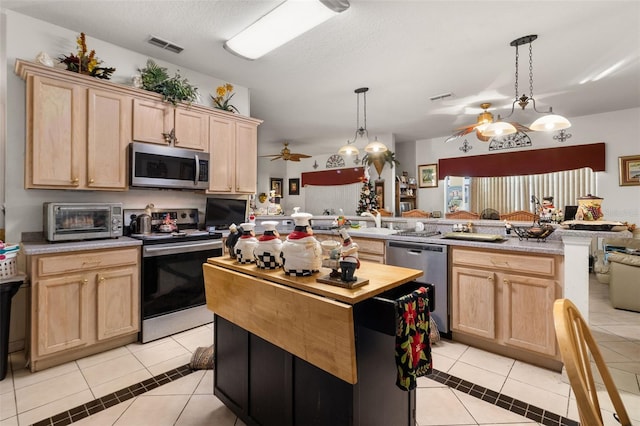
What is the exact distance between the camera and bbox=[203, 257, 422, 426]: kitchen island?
3.78 ft

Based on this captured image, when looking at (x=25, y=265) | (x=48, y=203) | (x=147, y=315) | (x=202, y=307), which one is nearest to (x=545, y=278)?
(x=202, y=307)

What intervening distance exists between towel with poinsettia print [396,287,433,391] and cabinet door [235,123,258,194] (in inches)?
114

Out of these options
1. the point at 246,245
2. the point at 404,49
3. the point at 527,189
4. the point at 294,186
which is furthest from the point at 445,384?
the point at 294,186

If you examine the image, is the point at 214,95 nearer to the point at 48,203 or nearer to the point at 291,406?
the point at 48,203

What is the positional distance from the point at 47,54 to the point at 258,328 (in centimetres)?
284

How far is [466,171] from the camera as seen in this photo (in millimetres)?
6621

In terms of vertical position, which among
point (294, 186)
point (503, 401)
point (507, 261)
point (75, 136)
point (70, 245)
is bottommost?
point (503, 401)

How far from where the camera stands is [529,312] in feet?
7.73

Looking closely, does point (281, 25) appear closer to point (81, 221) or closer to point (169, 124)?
point (169, 124)

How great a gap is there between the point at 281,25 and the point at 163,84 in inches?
54.8

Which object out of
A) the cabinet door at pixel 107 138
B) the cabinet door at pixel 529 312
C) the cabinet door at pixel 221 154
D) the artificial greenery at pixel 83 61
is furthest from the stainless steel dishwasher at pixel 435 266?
the artificial greenery at pixel 83 61

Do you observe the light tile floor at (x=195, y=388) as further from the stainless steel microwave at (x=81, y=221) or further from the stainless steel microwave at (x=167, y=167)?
the stainless steel microwave at (x=167, y=167)

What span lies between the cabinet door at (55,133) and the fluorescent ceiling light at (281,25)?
1.37 metres

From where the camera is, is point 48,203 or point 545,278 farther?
point 48,203
